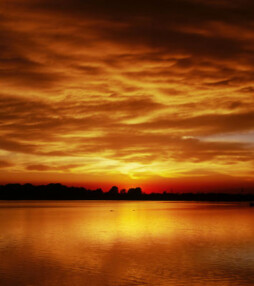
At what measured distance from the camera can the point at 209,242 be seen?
48.7 m

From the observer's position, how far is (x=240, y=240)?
1976 inches

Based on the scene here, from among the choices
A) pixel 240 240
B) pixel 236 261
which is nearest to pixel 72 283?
pixel 236 261

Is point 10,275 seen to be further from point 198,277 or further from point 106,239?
point 106,239

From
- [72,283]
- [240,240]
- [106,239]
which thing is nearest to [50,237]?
[106,239]

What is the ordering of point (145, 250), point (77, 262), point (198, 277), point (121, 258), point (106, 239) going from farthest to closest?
point (106, 239) → point (145, 250) → point (121, 258) → point (77, 262) → point (198, 277)

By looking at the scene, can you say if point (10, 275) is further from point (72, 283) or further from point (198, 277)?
point (198, 277)

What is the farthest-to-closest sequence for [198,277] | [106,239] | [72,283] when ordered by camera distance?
[106,239], [198,277], [72,283]

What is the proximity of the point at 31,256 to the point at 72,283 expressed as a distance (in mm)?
12313

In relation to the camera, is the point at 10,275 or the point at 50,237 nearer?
the point at 10,275

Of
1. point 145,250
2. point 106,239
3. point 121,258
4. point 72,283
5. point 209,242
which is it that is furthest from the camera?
point 106,239

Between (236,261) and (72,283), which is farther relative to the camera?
(236,261)

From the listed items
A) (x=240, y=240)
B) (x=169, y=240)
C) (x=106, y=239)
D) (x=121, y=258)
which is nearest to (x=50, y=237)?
(x=106, y=239)

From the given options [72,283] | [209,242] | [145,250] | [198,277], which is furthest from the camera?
[209,242]

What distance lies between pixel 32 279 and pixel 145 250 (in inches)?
634
